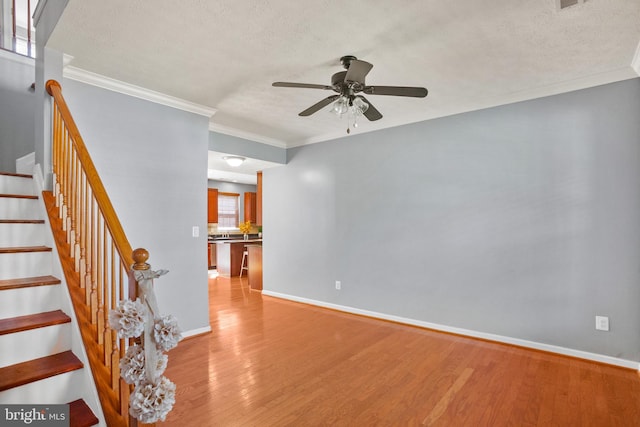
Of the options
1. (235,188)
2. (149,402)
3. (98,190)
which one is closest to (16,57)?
(98,190)

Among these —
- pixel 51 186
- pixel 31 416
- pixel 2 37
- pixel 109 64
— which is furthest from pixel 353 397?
pixel 2 37

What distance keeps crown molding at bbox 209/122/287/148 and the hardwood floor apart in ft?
8.26

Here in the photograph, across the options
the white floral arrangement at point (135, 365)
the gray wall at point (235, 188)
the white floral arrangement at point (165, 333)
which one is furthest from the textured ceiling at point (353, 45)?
the gray wall at point (235, 188)

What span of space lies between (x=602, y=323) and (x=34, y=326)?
4.17 m

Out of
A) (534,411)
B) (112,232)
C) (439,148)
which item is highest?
(439,148)

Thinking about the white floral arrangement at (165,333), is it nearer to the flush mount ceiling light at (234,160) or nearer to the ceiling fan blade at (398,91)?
the ceiling fan blade at (398,91)

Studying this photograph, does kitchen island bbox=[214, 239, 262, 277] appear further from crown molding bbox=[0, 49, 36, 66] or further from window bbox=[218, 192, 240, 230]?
crown molding bbox=[0, 49, 36, 66]

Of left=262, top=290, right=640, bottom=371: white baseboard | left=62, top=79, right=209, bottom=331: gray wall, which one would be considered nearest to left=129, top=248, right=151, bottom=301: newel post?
left=62, top=79, right=209, bottom=331: gray wall

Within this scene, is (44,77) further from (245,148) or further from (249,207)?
(249,207)

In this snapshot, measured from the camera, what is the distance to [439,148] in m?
3.93

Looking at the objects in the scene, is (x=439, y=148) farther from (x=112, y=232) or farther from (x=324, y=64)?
(x=112, y=232)

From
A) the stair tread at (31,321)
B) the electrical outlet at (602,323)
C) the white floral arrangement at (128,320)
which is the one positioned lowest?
the electrical outlet at (602,323)

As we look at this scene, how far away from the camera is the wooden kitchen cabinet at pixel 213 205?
28.3 ft

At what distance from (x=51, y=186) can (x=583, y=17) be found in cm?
384
